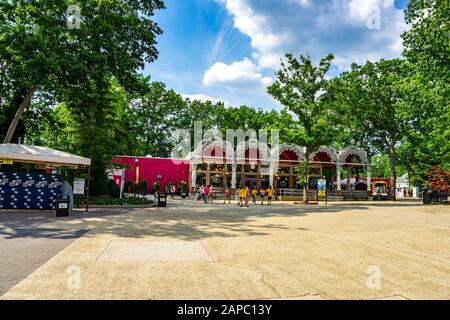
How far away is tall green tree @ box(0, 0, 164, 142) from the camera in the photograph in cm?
1695

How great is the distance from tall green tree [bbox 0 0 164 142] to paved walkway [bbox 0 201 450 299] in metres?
11.1

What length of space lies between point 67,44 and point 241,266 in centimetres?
1845

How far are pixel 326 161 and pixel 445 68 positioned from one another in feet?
63.3

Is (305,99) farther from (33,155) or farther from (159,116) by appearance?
(159,116)

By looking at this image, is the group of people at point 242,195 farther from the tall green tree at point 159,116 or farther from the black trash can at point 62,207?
the tall green tree at point 159,116

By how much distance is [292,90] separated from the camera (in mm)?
27188

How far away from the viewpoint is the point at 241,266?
19.1 feet

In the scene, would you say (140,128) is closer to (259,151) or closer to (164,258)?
(259,151)

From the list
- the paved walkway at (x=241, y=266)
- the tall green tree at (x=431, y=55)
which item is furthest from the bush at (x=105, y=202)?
the tall green tree at (x=431, y=55)

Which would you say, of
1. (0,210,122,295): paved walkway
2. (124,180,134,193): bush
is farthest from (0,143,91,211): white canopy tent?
(124,180,134,193): bush

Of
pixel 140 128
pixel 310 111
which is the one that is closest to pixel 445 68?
pixel 310 111

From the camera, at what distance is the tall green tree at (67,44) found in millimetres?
16953

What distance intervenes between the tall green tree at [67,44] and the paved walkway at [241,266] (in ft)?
36.6

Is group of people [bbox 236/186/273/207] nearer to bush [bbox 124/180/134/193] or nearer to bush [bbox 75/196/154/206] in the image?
bush [bbox 75/196/154/206]
